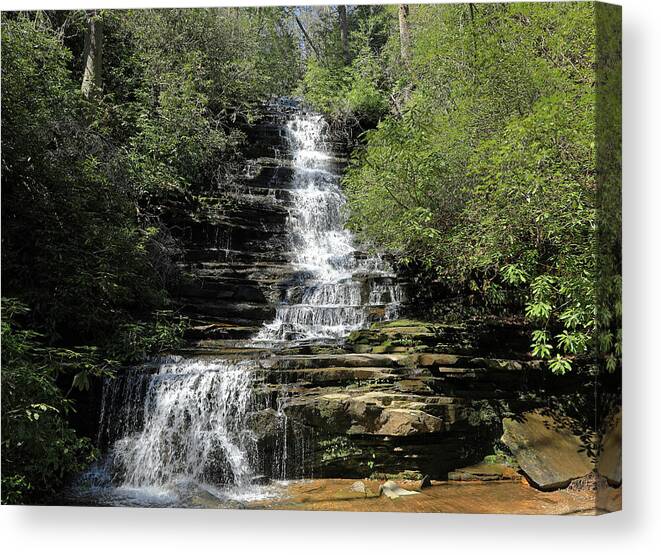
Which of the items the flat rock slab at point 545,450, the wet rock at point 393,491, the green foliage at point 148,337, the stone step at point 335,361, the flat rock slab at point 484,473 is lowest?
the wet rock at point 393,491

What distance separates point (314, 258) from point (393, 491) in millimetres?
1559

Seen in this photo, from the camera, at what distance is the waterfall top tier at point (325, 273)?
16.8 ft

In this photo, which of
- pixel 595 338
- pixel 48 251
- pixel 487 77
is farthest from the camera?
pixel 48 251

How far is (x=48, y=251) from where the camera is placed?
516 cm

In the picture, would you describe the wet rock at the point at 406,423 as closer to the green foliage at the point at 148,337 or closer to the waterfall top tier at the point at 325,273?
the waterfall top tier at the point at 325,273

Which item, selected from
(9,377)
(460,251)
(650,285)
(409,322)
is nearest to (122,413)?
(9,377)

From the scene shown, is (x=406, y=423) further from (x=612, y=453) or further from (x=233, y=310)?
(x=233, y=310)

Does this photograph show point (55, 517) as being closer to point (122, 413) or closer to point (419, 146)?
point (122, 413)

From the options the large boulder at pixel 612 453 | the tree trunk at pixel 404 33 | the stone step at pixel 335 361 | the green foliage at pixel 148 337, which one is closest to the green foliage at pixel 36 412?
the green foliage at pixel 148 337

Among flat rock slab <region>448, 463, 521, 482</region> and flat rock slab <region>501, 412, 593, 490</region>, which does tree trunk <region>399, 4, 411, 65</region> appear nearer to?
flat rock slab <region>501, 412, 593, 490</region>

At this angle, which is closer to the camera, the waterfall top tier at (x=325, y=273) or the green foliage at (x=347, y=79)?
the green foliage at (x=347, y=79)

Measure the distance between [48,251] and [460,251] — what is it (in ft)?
8.78

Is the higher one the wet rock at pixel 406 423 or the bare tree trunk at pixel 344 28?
the bare tree trunk at pixel 344 28

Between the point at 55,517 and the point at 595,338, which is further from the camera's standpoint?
the point at 55,517
